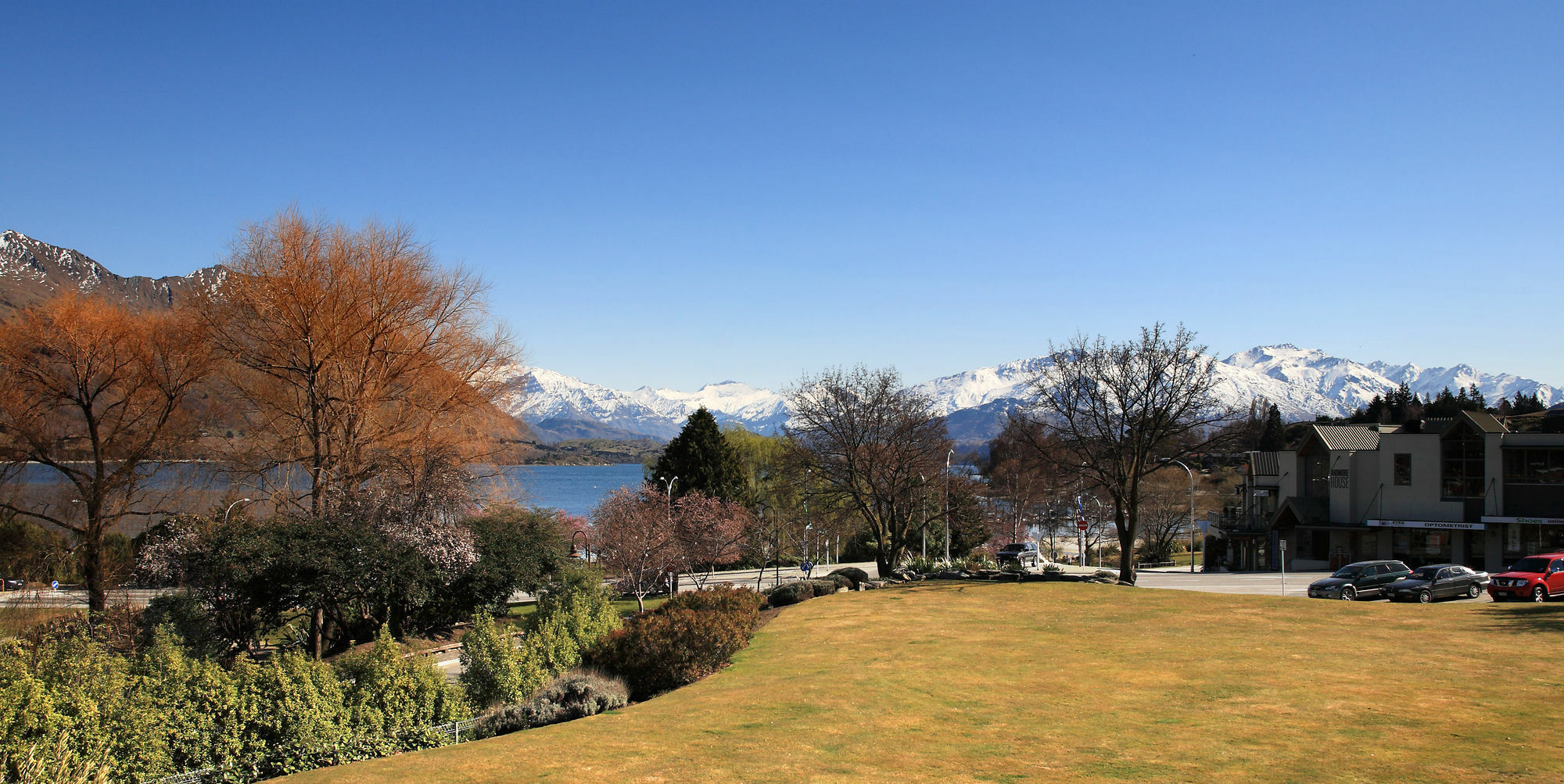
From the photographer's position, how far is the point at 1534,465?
1671 inches

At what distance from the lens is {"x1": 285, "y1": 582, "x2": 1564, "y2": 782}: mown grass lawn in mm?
11820

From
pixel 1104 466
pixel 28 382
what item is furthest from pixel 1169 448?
pixel 28 382

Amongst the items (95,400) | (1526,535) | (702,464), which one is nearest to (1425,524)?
(1526,535)

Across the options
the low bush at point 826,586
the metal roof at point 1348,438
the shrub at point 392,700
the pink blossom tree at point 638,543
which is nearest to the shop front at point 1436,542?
the metal roof at point 1348,438

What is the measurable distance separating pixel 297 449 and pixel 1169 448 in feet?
120

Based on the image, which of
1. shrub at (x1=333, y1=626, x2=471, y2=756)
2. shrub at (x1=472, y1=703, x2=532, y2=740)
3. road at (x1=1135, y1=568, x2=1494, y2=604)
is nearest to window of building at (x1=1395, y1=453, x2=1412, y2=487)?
road at (x1=1135, y1=568, x2=1494, y2=604)

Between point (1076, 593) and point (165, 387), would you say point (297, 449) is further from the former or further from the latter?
point (1076, 593)

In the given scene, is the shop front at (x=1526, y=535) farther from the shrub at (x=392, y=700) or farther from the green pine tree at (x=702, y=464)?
the shrub at (x=392, y=700)

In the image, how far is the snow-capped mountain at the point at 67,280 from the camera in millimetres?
31406

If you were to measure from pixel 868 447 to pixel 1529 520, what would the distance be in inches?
1253

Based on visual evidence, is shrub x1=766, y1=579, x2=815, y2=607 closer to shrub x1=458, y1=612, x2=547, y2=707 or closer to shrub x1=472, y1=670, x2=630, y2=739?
shrub x1=472, y1=670, x2=630, y2=739

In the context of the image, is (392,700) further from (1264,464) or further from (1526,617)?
(1264,464)

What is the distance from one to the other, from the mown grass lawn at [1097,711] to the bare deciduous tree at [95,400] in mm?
23243

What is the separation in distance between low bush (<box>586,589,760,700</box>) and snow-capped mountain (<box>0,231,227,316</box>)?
20874 millimetres
